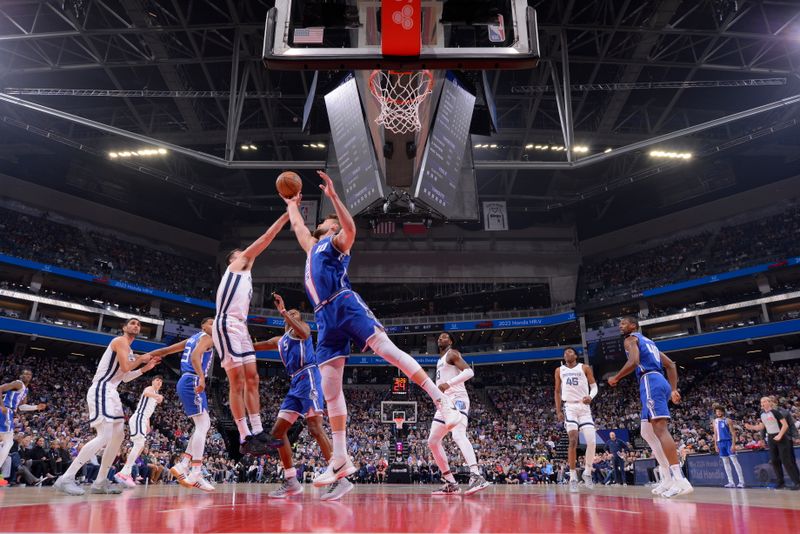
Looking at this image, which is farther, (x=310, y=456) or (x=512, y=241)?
(x=512, y=241)

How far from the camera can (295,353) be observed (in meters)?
6.66

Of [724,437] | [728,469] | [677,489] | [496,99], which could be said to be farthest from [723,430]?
[496,99]

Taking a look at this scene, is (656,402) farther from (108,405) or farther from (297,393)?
(108,405)

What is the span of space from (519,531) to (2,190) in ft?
123

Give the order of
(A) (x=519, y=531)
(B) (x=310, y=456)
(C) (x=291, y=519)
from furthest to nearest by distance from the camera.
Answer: (B) (x=310, y=456), (C) (x=291, y=519), (A) (x=519, y=531)

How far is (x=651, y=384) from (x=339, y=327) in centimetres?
442

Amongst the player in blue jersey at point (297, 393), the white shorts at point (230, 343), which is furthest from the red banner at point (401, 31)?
the white shorts at point (230, 343)

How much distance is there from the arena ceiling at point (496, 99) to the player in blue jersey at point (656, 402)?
37.6 ft

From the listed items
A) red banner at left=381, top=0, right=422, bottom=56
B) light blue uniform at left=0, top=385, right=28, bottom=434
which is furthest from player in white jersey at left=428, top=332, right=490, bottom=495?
light blue uniform at left=0, top=385, right=28, bottom=434

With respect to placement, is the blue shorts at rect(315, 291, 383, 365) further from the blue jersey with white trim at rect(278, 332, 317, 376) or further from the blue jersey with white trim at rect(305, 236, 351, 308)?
the blue jersey with white trim at rect(278, 332, 317, 376)

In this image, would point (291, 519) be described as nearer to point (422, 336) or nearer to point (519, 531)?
point (519, 531)

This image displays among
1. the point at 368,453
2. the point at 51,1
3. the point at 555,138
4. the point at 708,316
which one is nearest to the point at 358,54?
the point at 51,1

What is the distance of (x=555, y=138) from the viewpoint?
93.0 feet

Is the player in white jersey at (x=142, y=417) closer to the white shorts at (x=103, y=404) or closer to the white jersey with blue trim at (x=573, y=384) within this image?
the white shorts at (x=103, y=404)
